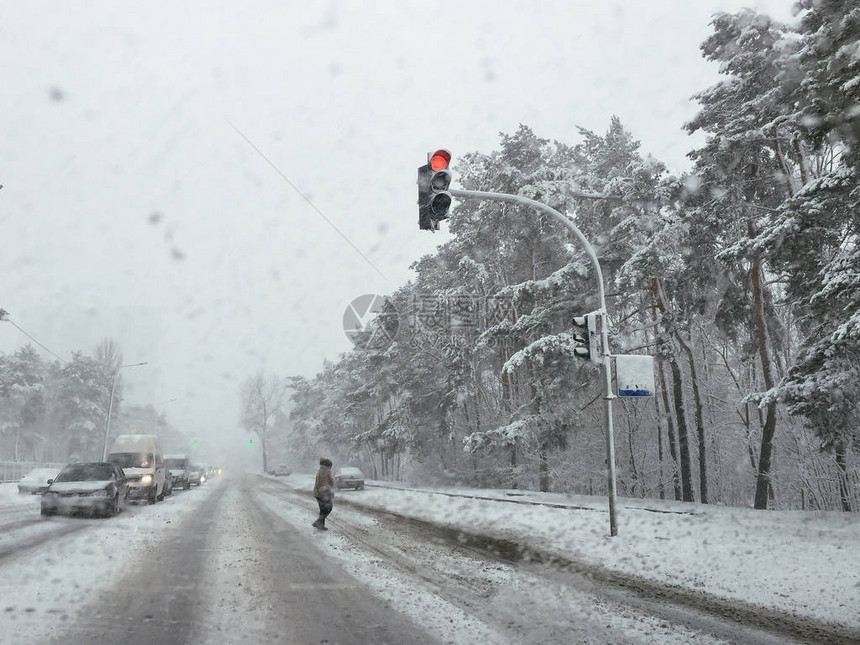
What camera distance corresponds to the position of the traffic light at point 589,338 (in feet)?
36.9


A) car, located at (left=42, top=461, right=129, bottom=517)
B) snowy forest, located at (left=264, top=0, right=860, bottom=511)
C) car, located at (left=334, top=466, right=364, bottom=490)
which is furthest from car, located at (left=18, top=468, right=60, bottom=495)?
snowy forest, located at (left=264, top=0, right=860, bottom=511)

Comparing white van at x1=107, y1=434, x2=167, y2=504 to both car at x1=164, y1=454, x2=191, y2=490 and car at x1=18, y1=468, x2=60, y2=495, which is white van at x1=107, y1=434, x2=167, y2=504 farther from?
car at x1=164, y1=454, x2=191, y2=490

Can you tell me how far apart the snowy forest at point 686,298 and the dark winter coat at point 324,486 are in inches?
348

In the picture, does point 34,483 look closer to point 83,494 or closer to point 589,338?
point 83,494

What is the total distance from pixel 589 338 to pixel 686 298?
10.2 m

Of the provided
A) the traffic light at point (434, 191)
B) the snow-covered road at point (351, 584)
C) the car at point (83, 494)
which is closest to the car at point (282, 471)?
the car at point (83, 494)

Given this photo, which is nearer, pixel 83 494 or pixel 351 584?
pixel 351 584

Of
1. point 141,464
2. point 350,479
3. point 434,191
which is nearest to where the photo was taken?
point 434,191

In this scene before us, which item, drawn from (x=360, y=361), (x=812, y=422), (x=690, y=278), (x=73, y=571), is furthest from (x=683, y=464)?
(x=360, y=361)

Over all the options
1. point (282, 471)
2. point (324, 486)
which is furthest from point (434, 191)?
point (282, 471)

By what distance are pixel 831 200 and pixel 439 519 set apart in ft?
38.1

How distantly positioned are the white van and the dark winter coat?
1067 cm

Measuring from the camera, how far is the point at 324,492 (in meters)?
12.8

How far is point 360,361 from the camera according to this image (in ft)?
173
